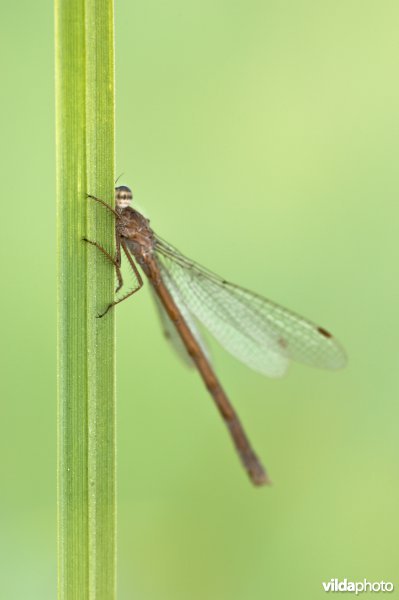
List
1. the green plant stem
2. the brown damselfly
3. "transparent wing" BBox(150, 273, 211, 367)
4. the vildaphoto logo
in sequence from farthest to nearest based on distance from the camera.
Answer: "transparent wing" BBox(150, 273, 211, 367)
the brown damselfly
the vildaphoto logo
the green plant stem

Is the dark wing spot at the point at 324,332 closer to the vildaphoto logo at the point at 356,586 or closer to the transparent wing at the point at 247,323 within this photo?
the transparent wing at the point at 247,323

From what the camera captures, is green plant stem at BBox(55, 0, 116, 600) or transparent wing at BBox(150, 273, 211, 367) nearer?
green plant stem at BBox(55, 0, 116, 600)

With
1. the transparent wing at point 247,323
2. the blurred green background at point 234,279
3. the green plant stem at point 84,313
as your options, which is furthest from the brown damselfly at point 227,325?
the green plant stem at point 84,313

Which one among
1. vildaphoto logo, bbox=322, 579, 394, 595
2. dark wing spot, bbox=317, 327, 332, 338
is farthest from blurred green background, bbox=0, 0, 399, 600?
dark wing spot, bbox=317, 327, 332, 338

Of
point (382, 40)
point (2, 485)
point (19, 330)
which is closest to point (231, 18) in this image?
point (382, 40)

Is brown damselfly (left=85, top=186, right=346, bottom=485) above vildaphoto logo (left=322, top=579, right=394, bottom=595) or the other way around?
above

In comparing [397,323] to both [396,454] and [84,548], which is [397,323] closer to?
[396,454]

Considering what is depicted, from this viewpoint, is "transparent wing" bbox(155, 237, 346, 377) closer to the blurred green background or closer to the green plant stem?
the blurred green background

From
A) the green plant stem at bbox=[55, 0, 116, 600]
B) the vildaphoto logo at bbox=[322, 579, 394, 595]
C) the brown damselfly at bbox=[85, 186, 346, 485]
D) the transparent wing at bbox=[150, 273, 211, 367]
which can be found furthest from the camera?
the transparent wing at bbox=[150, 273, 211, 367]
